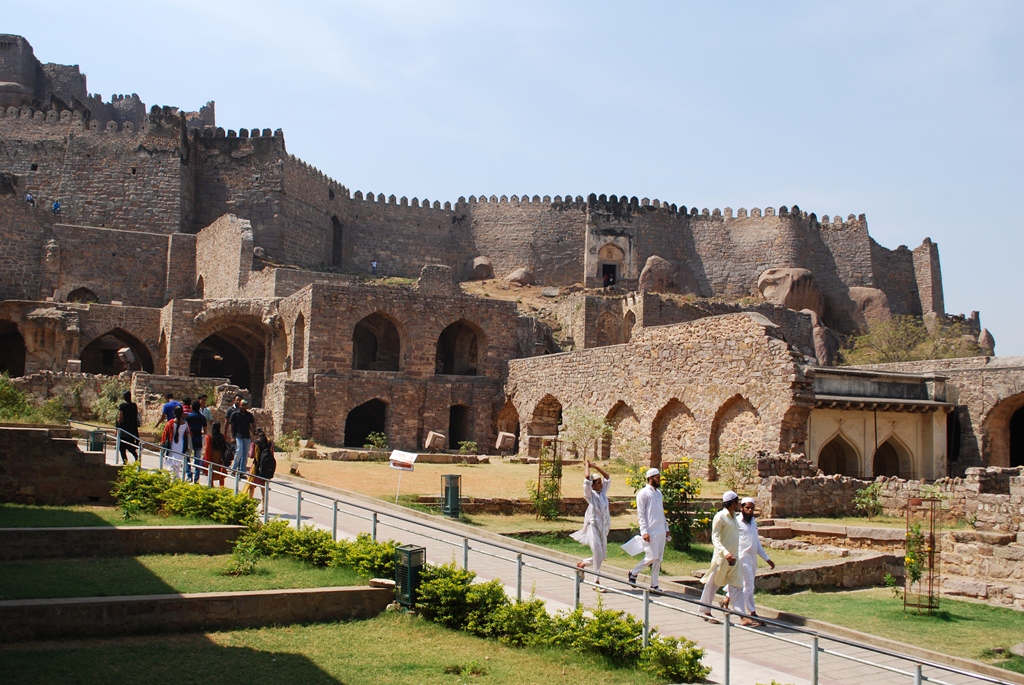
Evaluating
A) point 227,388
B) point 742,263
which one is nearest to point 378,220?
point 742,263

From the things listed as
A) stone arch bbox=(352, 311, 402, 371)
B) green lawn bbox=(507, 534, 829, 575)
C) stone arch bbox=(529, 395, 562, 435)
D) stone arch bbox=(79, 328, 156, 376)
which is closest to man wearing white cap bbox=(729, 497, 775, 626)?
green lawn bbox=(507, 534, 829, 575)

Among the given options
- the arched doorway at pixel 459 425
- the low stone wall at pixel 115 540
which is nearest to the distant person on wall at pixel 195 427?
the low stone wall at pixel 115 540

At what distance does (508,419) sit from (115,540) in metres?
20.5

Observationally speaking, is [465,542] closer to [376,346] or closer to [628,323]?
[376,346]

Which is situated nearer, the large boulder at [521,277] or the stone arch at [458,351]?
the stone arch at [458,351]

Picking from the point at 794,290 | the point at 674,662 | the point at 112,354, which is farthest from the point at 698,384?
the point at 794,290

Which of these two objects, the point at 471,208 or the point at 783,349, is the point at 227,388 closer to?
the point at 783,349

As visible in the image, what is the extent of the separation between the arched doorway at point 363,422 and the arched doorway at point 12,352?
36.5 ft

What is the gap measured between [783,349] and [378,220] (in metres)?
29.5

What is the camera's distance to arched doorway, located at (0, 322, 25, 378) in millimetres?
31938

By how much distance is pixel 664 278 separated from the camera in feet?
152

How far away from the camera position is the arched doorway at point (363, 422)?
102 feet

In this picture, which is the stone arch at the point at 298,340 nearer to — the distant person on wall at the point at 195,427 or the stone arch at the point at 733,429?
the stone arch at the point at 733,429

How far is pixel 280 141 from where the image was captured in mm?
40906
